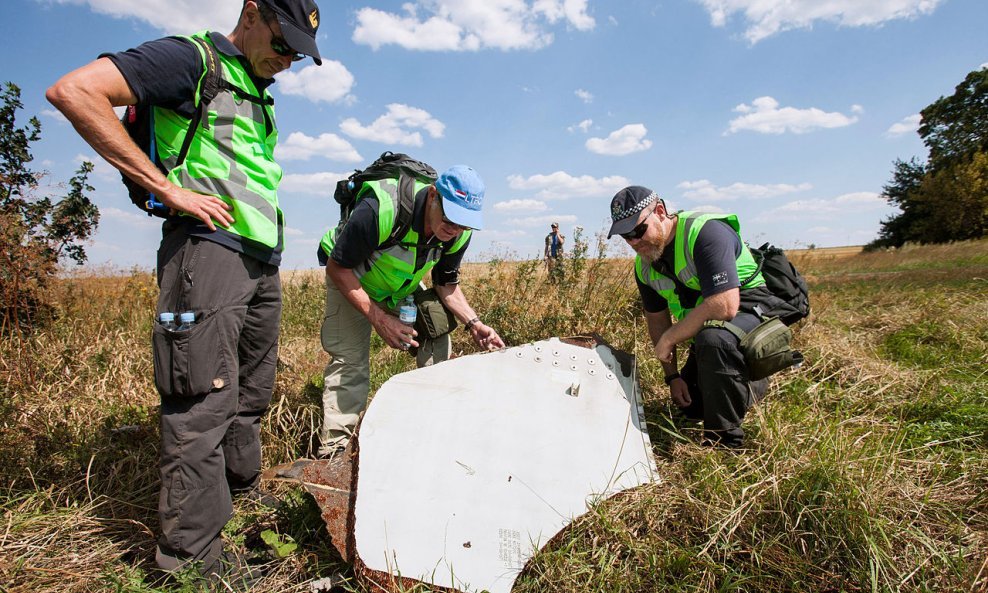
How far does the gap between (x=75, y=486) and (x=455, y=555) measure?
203 cm

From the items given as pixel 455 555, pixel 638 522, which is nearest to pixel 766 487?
pixel 638 522

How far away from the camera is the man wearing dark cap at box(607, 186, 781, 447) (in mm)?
2396

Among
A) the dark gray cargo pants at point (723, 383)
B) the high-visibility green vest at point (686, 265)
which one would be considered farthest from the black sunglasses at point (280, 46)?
the dark gray cargo pants at point (723, 383)

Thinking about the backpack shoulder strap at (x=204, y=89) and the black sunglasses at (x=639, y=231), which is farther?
the black sunglasses at (x=639, y=231)

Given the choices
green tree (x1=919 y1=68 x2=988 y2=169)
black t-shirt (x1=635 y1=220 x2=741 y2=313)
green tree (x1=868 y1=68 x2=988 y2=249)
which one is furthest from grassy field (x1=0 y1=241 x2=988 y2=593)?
green tree (x1=919 y1=68 x2=988 y2=169)

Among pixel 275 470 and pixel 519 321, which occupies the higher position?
pixel 519 321

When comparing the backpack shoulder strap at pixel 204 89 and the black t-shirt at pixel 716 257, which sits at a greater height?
the backpack shoulder strap at pixel 204 89

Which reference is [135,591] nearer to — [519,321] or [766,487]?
[766,487]

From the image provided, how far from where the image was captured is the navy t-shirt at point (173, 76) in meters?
1.59

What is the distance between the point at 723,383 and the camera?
94.4 inches

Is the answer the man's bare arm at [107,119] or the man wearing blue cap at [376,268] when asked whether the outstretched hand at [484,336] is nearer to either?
the man wearing blue cap at [376,268]

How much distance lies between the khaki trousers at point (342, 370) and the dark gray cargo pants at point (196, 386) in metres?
0.83

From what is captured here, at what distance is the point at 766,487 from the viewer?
1.92 metres

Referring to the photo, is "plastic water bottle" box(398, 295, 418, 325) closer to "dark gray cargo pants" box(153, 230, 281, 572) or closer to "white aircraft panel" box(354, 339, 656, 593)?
"white aircraft panel" box(354, 339, 656, 593)
